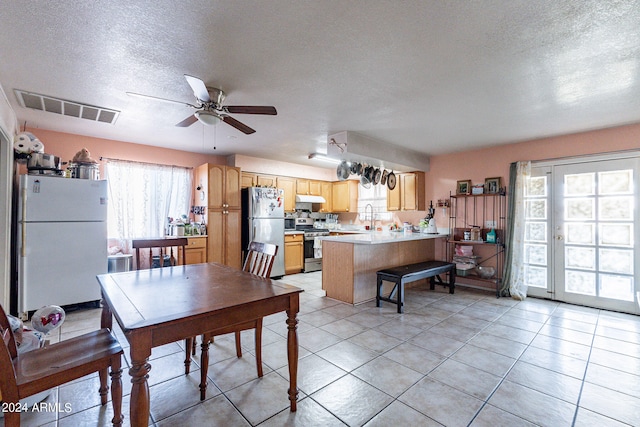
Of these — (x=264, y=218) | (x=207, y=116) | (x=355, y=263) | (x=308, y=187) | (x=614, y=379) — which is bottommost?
(x=614, y=379)

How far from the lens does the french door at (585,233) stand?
12.3 ft

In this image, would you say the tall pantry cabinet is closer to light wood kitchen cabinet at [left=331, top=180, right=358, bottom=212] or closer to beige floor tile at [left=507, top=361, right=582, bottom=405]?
light wood kitchen cabinet at [left=331, top=180, right=358, bottom=212]

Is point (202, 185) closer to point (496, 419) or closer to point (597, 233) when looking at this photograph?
point (496, 419)

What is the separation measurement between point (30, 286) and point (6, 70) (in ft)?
7.80

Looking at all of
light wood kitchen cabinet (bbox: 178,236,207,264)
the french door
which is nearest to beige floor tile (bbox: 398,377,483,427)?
the french door

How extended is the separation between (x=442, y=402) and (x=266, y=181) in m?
4.87

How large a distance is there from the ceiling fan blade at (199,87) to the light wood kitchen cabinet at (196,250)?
3044 millimetres

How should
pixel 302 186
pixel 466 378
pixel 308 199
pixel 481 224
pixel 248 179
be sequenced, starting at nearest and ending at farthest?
pixel 466 378 → pixel 481 224 → pixel 248 179 → pixel 308 199 → pixel 302 186

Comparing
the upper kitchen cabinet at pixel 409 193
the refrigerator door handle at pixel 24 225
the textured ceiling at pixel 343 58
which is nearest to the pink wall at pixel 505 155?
the upper kitchen cabinet at pixel 409 193

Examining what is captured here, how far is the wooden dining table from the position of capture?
128cm

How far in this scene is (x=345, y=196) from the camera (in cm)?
709

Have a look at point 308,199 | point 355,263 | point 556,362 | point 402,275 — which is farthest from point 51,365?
point 308,199

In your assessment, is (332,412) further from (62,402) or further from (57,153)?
(57,153)

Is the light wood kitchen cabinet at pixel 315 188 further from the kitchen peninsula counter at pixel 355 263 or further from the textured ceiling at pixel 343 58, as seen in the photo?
the textured ceiling at pixel 343 58
